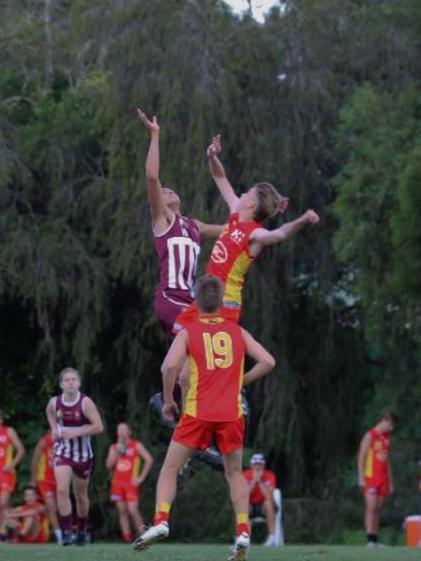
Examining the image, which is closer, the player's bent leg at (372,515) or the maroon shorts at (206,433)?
the maroon shorts at (206,433)

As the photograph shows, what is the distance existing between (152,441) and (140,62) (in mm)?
6602

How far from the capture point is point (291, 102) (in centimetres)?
2658

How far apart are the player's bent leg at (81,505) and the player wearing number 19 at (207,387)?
515 cm

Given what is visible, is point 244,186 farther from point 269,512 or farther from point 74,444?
point 74,444

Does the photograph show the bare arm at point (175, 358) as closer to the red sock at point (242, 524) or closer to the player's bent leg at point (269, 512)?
the red sock at point (242, 524)

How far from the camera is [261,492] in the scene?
78.4ft

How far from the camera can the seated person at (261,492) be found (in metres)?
23.8

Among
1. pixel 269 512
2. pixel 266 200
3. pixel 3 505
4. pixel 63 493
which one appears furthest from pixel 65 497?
pixel 269 512

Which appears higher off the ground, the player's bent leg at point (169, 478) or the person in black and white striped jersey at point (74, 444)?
the person in black and white striped jersey at point (74, 444)

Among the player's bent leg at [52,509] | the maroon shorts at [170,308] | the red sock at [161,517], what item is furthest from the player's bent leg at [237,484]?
the player's bent leg at [52,509]

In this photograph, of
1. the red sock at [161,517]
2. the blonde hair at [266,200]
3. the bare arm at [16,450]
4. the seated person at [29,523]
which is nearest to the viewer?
the red sock at [161,517]

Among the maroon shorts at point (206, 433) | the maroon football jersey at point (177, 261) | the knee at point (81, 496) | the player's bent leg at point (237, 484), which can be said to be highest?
the maroon football jersey at point (177, 261)

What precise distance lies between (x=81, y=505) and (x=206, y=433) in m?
5.43

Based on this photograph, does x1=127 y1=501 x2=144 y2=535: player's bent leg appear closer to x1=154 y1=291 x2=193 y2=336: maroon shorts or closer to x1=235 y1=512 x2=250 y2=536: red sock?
x1=154 y1=291 x2=193 y2=336: maroon shorts
